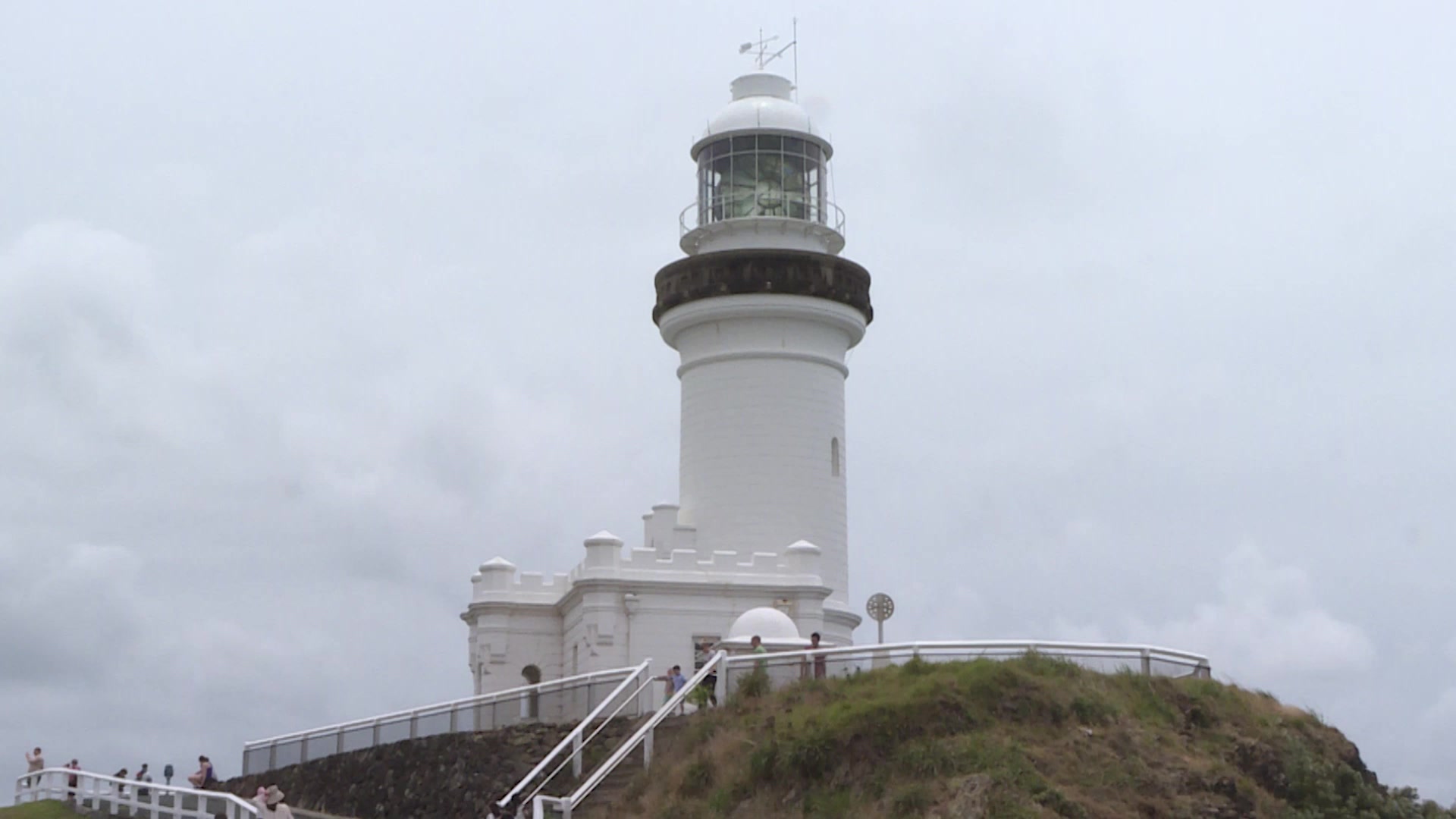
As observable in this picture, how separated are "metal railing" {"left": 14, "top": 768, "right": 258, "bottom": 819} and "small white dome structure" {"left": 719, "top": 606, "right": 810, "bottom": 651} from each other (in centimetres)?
861

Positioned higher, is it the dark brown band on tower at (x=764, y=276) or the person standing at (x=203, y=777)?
the dark brown band on tower at (x=764, y=276)

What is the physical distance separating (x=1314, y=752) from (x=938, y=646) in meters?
5.80

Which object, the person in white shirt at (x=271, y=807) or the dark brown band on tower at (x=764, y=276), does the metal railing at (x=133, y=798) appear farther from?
the dark brown band on tower at (x=764, y=276)

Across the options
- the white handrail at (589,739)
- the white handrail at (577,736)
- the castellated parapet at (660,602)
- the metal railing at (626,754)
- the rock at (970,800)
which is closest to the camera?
the rock at (970,800)

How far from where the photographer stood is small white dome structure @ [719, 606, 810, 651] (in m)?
32.7

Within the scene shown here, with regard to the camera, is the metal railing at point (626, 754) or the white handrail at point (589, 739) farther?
the white handrail at point (589, 739)

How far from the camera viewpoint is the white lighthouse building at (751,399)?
40.3 metres

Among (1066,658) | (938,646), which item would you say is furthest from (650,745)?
(1066,658)

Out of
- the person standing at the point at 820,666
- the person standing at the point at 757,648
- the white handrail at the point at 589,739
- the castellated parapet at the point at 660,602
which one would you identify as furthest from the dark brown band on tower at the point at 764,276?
the person standing at the point at 820,666

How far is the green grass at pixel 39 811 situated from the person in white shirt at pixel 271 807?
7.16 m

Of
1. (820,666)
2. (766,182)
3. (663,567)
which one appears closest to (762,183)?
(766,182)

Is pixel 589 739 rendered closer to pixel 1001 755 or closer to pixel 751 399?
pixel 1001 755

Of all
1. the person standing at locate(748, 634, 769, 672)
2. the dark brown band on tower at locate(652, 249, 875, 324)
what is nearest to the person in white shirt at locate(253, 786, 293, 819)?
the person standing at locate(748, 634, 769, 672)

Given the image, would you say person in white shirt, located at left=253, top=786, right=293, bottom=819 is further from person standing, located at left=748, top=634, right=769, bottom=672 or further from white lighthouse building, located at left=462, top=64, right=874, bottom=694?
white lighthouse building, located at left=462, top=64, right=874, bottom=694
